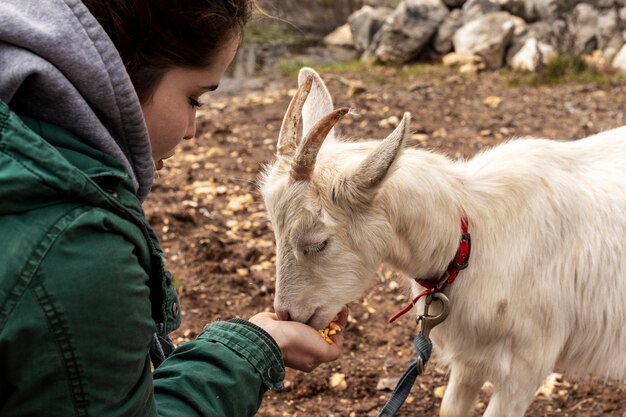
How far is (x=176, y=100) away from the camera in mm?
1560

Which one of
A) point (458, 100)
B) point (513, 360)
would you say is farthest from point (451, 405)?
point (458, 100)

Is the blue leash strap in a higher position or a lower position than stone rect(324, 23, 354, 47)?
higher

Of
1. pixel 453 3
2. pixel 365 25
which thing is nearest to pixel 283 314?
pixel 453 3

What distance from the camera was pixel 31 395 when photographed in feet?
3.91

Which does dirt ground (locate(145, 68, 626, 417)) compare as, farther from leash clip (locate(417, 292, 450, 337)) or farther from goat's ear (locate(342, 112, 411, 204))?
goat's ear (locate(342, 112, 411, 204))

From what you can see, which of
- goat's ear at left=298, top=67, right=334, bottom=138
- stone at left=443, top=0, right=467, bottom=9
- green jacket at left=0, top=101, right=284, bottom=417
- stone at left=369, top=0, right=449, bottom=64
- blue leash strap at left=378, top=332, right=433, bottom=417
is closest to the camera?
green jacket at left=0, top=101, right=284, bottom=417

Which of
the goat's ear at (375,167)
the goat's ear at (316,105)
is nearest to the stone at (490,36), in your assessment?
the goat's ear at (316,105)

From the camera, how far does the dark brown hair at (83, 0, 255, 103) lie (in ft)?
4.48

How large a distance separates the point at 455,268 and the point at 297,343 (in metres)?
0.99

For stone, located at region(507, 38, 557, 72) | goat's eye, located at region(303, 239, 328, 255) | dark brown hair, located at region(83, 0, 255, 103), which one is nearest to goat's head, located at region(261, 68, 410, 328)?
goat's eye, located at region(303, 239, 328, 255)

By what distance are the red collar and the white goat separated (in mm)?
24

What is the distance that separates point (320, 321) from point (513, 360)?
0.74m

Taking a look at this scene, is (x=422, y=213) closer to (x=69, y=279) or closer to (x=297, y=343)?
(x=297, y=343)

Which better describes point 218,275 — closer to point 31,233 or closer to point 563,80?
point 31,233
